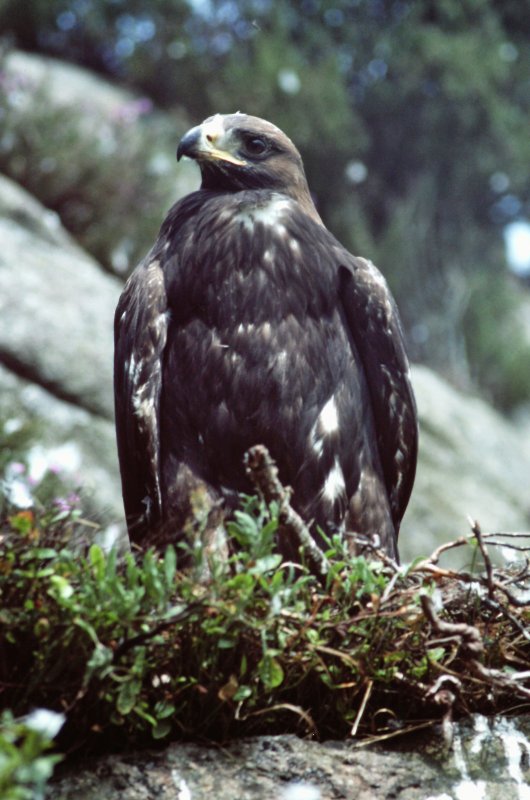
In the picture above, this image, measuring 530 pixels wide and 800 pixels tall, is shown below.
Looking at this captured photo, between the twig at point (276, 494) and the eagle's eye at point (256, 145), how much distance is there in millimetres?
1496

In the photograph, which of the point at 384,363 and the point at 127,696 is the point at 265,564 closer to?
the point at 127,696

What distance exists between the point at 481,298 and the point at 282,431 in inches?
356

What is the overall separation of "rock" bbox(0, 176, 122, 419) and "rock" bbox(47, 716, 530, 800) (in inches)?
150

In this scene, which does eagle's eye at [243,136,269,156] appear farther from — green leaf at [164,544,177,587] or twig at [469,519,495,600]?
green leaf at [164,544,177,587]

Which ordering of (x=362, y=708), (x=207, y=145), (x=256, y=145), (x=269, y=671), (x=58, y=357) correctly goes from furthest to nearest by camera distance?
(x=58, y=357), (x=256, y=145), (x=207, y=145), (x=362, y=708), (x=269, y=671)

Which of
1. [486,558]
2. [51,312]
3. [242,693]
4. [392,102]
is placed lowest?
[242,693]

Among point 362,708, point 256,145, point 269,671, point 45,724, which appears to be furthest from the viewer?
point 256,145

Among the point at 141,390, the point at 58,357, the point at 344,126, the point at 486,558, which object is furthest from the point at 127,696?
the point at 344,126

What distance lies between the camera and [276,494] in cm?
251

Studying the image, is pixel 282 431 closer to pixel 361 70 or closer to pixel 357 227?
pixel 357 227

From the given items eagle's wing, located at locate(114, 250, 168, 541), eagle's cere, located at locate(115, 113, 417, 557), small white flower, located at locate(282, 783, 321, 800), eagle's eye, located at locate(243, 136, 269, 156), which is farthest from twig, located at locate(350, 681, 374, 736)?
eagle's eye, located at locate(243, 136, 269, 156)

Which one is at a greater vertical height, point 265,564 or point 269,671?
point 265,564

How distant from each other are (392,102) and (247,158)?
29.6 feet

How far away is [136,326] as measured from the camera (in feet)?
11.0
